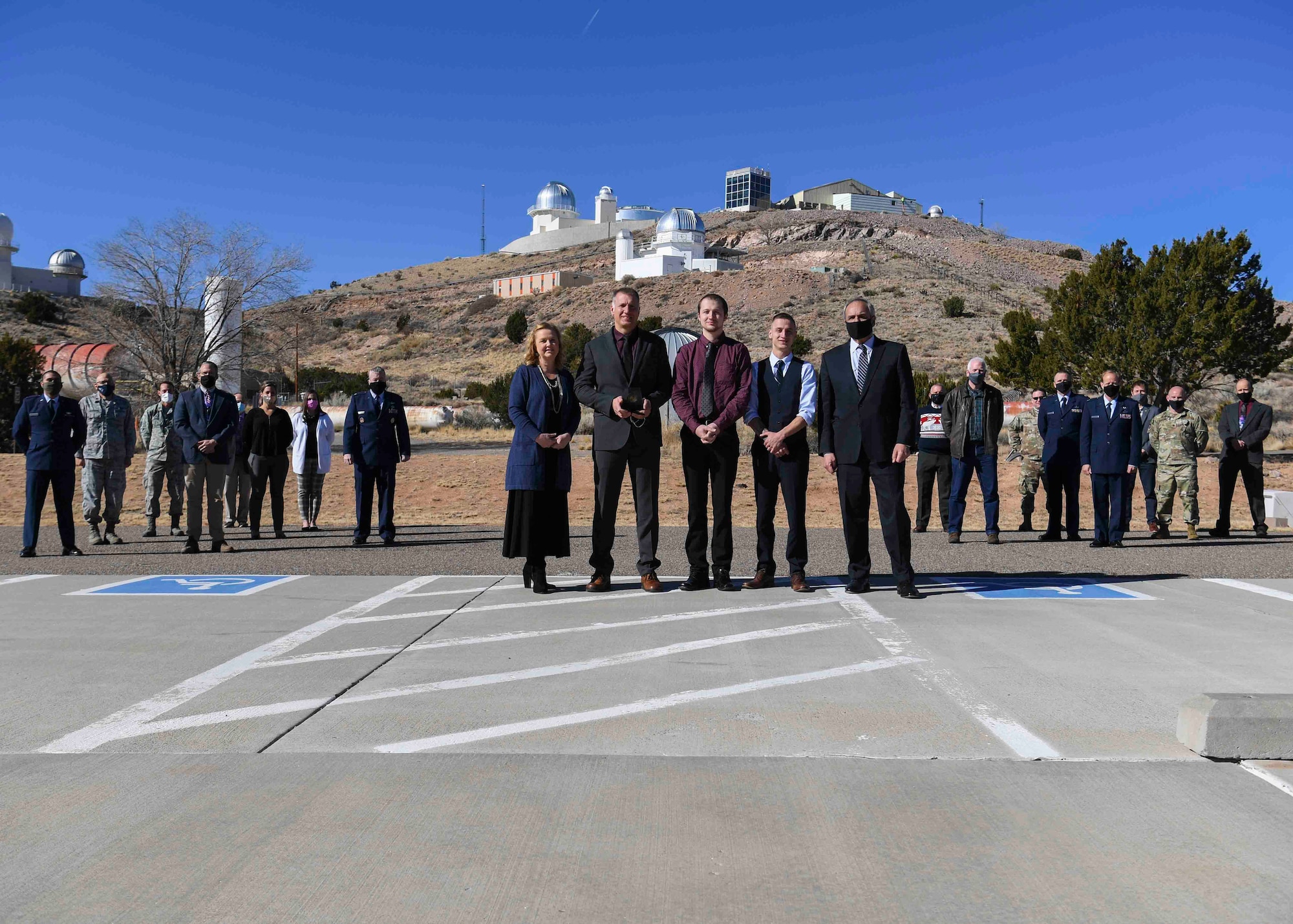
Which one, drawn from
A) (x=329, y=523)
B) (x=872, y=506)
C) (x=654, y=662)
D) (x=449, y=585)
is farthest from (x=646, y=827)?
(x=872, y=506)

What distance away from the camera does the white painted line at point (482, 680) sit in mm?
4570

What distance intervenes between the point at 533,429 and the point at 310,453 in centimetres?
710

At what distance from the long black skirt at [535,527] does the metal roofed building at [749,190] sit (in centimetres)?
15850

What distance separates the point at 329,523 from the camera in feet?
54.6

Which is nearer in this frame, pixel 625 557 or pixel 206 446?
pixel 625 557

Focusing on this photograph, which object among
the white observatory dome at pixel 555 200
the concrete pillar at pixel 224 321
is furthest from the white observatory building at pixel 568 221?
the concrete pillar at pixel 224 321

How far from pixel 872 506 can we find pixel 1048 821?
1559 cm

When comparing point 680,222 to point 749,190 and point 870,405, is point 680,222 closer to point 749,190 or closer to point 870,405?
point 749,190

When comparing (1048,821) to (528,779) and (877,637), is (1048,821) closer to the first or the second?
(528,779)

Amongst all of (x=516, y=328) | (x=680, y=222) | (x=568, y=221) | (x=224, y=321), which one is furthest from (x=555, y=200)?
(x=224, y=321)

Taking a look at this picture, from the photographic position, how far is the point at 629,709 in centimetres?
477

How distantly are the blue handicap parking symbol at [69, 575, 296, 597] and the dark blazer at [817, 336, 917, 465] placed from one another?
14.4 ft

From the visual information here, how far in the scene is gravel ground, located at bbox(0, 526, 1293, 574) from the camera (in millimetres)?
9688

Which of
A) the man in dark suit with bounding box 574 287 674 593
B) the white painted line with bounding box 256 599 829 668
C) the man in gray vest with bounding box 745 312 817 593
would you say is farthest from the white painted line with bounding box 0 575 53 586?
the man in gray vest with bounding box 745 312 817 593
